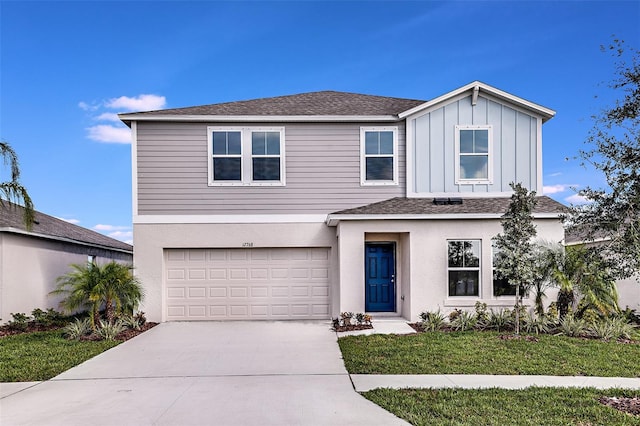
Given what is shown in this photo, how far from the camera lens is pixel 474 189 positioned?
12922 mm

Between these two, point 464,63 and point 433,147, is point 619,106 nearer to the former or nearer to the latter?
point 433,147

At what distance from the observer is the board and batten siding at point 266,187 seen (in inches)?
505

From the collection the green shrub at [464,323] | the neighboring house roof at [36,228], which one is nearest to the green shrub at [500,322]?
the green shrub at [464,323]

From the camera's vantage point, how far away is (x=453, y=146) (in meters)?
13.0

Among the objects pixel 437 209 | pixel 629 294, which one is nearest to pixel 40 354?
pixel 437 209

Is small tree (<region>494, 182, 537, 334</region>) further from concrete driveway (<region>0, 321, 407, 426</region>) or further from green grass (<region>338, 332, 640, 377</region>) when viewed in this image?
concrete driveway (<region>0, 321, 407, 426</region>)

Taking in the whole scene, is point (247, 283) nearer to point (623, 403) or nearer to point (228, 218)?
point (228, 218)

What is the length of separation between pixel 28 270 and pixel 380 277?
1053cm

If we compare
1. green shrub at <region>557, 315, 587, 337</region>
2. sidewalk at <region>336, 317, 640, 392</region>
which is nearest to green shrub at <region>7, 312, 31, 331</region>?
sidewalk at <region>336, 317, 640, 392</region>

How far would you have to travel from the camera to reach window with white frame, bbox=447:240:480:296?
11922 millimetres

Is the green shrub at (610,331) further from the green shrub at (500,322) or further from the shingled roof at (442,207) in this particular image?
the shingled roof at (442,207)

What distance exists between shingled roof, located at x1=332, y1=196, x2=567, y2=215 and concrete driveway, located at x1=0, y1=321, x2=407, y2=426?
390 cm

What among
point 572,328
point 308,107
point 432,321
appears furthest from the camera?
point 308,107

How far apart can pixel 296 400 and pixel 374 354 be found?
2.77 meters
